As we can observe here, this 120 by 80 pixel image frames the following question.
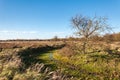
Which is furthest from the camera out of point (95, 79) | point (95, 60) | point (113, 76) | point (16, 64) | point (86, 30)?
point (86, 30)

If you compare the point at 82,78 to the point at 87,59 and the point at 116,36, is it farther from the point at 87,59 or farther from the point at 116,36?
the point at 116,36

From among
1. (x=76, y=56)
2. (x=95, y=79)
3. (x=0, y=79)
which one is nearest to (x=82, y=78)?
(x=95, y=79)

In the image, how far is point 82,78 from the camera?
16.8 meters

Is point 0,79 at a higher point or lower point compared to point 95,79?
higher

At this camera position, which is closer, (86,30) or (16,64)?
(16,64)

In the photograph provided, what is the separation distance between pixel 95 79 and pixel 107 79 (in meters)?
0.90

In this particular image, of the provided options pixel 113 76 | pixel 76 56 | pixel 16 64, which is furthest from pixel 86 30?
pixel 16 64

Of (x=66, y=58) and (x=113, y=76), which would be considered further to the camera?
(x=66, y=58)

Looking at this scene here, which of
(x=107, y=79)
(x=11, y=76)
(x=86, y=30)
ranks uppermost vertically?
(x=86, y=30)

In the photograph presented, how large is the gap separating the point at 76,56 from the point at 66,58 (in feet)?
4.54

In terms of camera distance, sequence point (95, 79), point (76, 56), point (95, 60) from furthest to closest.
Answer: point (76, 56), point (95, 60), point (95, 79)

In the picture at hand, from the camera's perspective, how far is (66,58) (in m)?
27.7

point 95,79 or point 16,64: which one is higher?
point 16,64

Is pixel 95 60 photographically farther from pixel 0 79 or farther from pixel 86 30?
pixel 0 79
